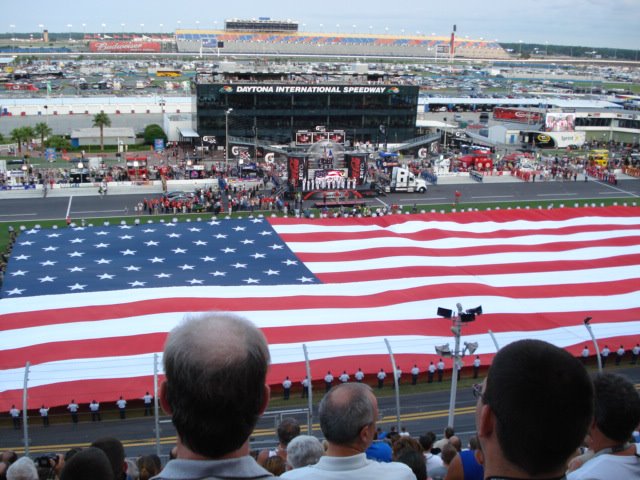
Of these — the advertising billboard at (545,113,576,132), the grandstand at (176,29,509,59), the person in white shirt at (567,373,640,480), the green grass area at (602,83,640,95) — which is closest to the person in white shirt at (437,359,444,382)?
the person in white shirt at (567,373,640,480)

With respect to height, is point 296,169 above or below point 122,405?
above

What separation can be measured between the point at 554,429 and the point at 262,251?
20.7 metres

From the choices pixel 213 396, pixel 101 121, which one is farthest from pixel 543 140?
pixel 213 396

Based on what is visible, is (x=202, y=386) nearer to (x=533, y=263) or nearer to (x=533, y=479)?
(x=533, y=479)

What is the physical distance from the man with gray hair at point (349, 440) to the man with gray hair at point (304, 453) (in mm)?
1052

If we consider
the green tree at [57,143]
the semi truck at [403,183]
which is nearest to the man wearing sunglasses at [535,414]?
the semi truck at [403,183]

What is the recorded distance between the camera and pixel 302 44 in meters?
182

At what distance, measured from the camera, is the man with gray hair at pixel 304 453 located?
4.83 metres

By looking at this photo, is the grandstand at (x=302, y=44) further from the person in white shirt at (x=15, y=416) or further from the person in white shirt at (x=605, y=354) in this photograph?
the person in white shirt at (x=15, y=416)

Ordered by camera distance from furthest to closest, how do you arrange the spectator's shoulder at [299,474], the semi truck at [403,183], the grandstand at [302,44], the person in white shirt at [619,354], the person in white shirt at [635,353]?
the grandstand at [302,44] < the semi truck at [403,183] < the person in white shirt at [635,353] < the person in white shirt at [619,354] < the spectator's shoulder at [299,474]

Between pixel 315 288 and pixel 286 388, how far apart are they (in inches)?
222

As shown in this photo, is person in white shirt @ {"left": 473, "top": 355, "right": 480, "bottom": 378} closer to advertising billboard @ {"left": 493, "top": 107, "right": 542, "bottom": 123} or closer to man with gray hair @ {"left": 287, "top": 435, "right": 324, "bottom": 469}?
man with gray hair @ {"left": 287, "top": 435, "right": 324, "bottom": 469}

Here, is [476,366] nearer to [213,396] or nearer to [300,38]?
[213,396]

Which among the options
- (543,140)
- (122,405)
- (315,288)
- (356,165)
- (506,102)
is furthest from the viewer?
(506,102)
